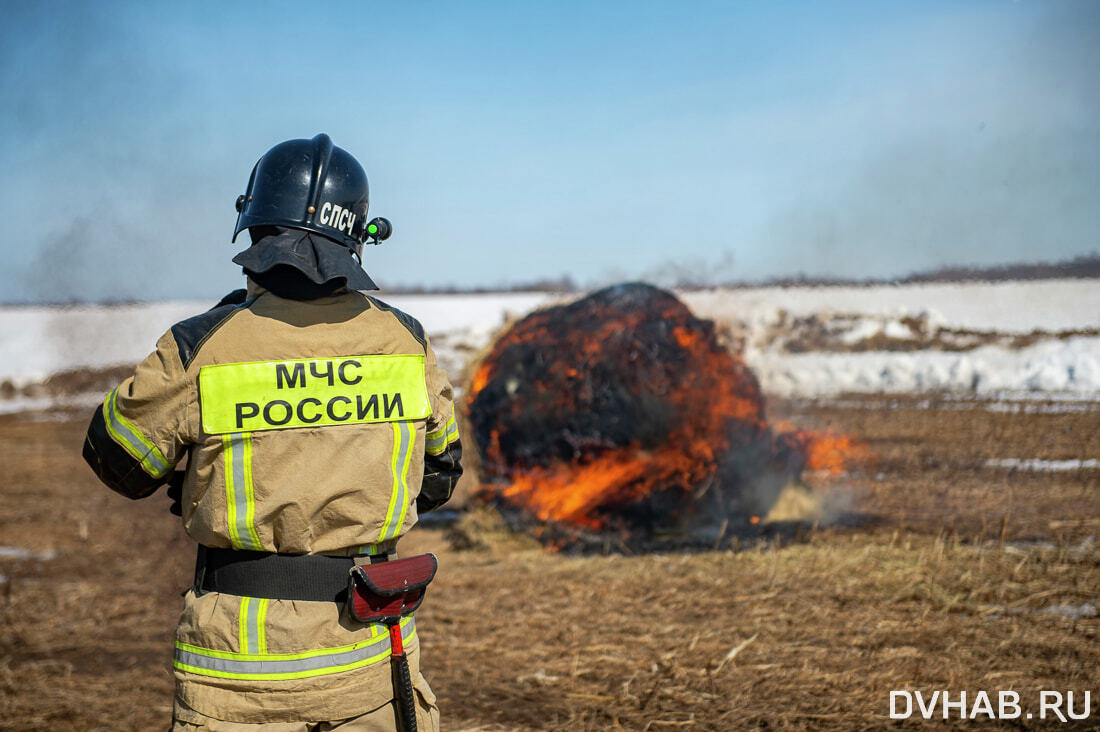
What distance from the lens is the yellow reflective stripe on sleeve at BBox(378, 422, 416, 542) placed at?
2.46 metres

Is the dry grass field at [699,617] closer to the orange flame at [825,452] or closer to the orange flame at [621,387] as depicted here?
the orange flame at [825,452]

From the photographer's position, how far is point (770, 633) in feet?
17.8

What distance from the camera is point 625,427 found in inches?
321

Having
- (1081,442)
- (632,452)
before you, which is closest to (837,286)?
(1081,442)

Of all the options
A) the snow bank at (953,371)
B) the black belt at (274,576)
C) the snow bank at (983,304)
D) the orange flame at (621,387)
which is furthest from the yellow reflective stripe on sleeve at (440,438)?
the snow bank at (953,371)

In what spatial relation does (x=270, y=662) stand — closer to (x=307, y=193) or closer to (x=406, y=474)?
(x=406, y=474)

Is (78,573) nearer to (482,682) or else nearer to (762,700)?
(482,682)

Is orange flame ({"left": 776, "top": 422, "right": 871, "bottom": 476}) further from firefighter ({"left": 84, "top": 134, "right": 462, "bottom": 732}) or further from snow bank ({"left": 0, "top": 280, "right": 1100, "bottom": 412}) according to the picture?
firefighter ({"left": 84, "top": 134, "right": 462, "bottom": 732})

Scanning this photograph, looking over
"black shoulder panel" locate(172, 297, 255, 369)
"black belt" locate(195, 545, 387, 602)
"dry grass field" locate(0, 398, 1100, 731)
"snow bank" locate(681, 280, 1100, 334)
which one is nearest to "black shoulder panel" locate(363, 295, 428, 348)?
"black shoulder panel" locate(172, 297, 255, 369)

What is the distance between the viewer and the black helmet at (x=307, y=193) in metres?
2.51

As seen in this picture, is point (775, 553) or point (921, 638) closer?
point (921, 638)

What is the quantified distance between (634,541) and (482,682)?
315 cm

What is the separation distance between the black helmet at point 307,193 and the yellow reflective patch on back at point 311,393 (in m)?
0.41

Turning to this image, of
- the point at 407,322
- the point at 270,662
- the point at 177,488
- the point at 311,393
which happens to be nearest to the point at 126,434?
the point at 177,488
